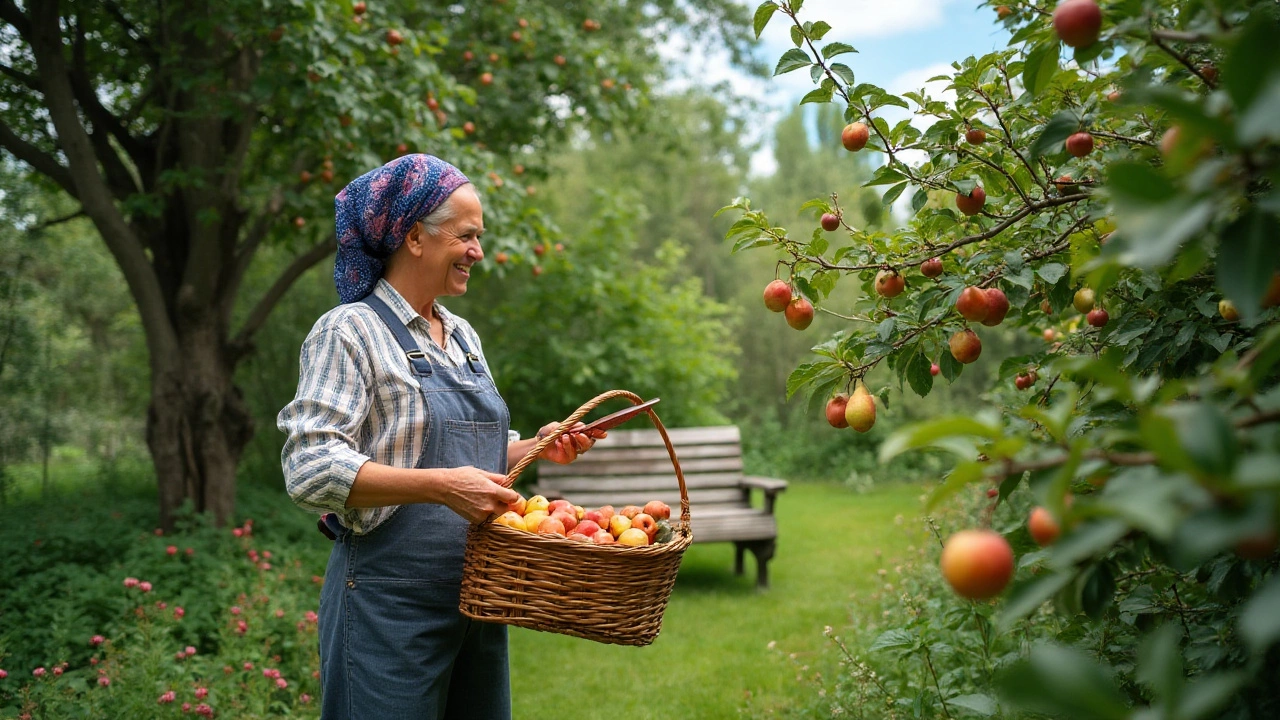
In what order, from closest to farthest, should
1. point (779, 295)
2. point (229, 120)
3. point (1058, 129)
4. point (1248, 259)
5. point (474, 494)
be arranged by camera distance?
point (1248, 259), point (1058, 129), point (474, 494), point (779, 295), point (229, 120)

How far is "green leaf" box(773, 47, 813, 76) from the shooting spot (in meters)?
1.86

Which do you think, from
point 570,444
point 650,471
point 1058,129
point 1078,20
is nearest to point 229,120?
point 650,471

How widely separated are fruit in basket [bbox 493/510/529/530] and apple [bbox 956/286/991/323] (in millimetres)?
936

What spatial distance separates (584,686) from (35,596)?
7.79 feet

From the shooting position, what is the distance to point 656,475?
20.2 feet

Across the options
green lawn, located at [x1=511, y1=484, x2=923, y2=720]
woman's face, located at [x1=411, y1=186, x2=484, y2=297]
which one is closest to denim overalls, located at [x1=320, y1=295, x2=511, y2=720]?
woman's face, located at [x1=411, y1=186, x2=484, y2=297]

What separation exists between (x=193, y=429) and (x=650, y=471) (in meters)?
2.80

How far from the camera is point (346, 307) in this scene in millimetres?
1842

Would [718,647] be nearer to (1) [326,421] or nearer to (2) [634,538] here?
(2) [634,538]

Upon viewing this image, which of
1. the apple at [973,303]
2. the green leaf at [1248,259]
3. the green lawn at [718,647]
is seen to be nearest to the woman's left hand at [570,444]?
the apple at [973,303]

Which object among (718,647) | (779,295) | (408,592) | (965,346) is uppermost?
(779,295)

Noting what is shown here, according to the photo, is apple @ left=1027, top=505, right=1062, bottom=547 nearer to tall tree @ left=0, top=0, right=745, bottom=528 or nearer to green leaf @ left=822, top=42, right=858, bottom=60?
green leaf @ left=822, top=42, right=858, bottom=60

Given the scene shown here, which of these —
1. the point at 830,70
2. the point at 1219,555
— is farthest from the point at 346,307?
the point at 1219,555

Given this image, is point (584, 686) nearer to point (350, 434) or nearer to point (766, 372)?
point (350, 434)
